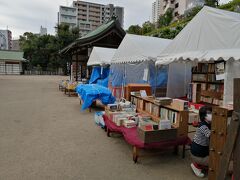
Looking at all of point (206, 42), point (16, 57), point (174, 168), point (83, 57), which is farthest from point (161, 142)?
point (16, 57)

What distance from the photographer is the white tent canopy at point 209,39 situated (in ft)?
12.1

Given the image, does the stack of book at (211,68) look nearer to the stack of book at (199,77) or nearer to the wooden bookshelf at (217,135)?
the stack of book at (199,77)

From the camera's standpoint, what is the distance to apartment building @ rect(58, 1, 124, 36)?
220 ft

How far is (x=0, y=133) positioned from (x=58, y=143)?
1.65m

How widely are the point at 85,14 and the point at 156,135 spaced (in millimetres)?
78059

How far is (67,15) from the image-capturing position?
6694cm

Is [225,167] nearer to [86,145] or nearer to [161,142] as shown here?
[161,142]

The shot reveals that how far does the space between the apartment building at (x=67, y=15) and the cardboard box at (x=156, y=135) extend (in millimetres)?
68086

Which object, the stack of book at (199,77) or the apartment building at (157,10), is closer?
the stack of book at (199,77)

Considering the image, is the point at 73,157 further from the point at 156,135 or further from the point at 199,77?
the point at 199,77

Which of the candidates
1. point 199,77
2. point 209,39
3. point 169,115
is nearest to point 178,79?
point 199,77

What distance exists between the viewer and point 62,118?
235 inches

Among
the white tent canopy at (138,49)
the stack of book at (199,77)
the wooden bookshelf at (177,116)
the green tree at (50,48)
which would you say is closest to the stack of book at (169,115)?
the wooden bookshelf at (177,116)

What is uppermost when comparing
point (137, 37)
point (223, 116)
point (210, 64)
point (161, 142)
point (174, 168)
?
point (137, 37)
